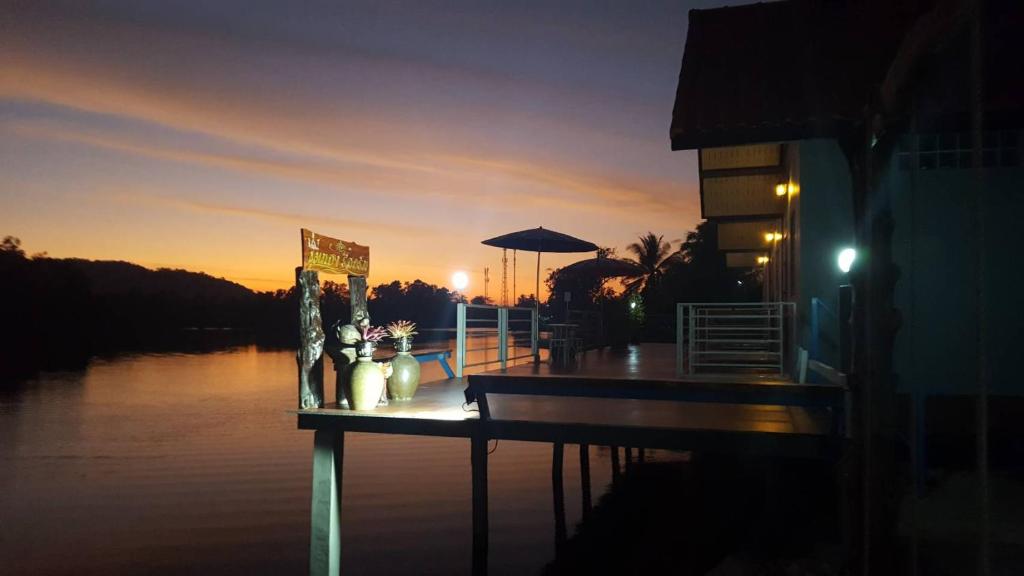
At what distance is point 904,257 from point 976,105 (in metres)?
7.92

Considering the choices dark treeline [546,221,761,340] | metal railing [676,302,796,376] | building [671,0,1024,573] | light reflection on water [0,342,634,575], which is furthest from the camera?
dark treeline [546,221,761,340]

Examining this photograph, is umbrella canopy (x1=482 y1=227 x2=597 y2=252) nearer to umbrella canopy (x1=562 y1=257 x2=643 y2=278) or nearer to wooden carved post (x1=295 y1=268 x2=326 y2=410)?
umbrella canopy (x1=562 y1=257 x2=643 y2=278)

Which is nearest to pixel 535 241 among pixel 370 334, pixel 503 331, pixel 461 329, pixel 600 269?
pixel 503 331

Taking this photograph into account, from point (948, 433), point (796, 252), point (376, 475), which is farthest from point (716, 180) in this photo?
point (376, 475)

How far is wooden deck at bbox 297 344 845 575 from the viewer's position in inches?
250

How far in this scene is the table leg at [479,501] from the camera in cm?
796

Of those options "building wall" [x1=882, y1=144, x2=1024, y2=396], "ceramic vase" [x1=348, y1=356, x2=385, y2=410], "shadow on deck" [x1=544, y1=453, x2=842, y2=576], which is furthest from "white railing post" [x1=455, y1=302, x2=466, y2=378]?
"building wall" [x1=882, y1=144, x2=1024, y2=396]

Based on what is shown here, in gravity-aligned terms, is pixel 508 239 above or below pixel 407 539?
above

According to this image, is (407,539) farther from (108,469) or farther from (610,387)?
(108,469)

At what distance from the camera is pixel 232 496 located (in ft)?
53.4

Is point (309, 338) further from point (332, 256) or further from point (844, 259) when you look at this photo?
point (844, 259)

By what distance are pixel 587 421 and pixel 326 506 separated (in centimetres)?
294

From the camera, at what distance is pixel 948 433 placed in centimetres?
909

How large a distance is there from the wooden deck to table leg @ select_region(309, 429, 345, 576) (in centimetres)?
1
